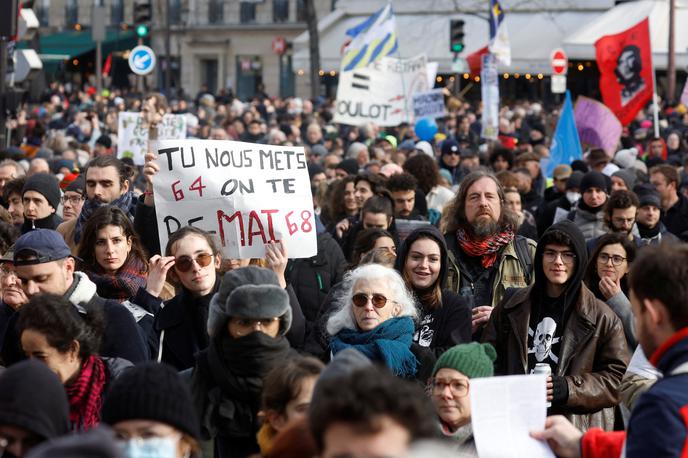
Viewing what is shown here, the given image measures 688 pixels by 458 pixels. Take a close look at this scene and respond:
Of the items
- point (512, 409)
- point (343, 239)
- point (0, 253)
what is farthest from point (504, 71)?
point (512, 409)

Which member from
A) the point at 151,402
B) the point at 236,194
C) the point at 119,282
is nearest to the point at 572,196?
the point at 236,194

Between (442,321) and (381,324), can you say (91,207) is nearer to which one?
(442,321)

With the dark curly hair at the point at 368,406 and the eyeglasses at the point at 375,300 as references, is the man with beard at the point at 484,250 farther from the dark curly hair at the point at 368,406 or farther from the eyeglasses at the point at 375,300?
the dark curly hair at the point at 368,406

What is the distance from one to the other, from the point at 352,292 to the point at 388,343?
344 millimetres

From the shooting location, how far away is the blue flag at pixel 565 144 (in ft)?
52.4

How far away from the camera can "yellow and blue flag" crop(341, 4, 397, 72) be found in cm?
2066

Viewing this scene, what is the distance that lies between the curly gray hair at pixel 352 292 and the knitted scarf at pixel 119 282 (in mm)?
1271

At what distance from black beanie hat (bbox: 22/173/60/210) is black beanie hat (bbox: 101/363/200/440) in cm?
529

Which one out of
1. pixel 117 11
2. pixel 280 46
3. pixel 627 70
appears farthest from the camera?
pixel 117 11

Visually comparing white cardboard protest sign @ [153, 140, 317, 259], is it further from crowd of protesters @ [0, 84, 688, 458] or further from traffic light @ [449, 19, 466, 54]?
traffic light @ [449, 19, 466, 54]

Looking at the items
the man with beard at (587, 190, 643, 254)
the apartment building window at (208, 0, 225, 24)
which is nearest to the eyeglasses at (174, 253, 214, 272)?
the man with beard at (587, 190, 643, 254)

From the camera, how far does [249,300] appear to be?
488cm

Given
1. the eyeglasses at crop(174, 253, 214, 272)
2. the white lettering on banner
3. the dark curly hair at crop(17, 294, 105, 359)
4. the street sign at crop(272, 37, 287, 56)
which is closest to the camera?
the dark curly hair at crop(17, 294, 105, 359)

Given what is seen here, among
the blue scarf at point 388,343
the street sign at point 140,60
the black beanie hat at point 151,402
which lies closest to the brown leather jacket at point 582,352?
the blue scarf at point 388,343
